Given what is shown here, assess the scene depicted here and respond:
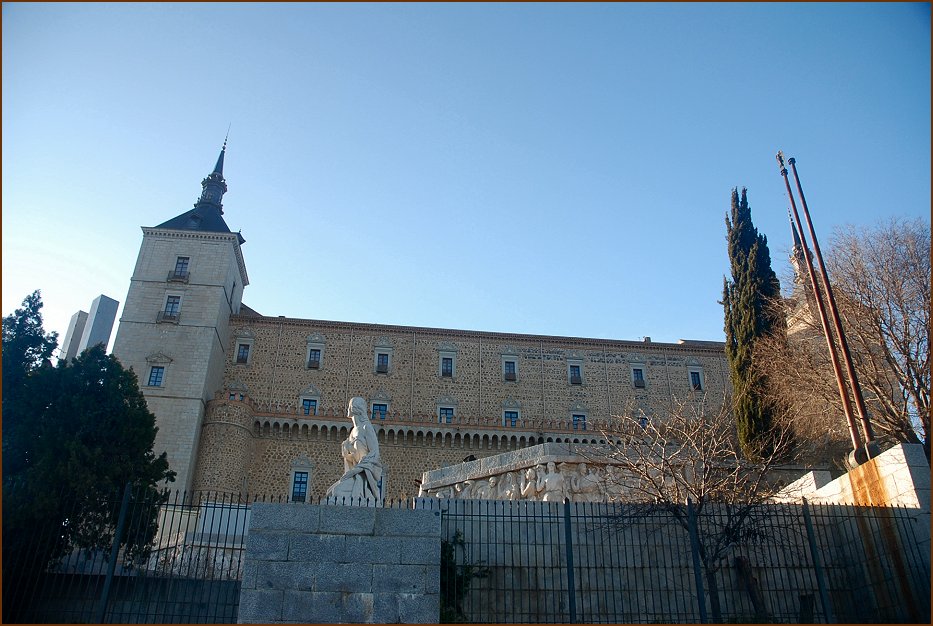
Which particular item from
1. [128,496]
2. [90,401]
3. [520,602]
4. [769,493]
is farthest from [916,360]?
[90,401]

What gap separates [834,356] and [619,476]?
19.7ft

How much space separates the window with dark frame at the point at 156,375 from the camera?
3631cm

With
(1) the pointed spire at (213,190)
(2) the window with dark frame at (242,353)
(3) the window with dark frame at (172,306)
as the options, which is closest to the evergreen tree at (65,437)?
(3) the window with dark frame at (172,306)

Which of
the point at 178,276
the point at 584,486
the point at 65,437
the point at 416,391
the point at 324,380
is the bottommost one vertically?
the point at 584,486

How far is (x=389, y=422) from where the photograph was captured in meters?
38.2

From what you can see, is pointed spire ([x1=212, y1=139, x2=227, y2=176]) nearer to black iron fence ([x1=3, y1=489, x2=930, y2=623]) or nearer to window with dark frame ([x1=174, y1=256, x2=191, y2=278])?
window with dark frame ([x1=174, y1=256, x2=191, y2=278])

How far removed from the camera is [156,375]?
1444 inches

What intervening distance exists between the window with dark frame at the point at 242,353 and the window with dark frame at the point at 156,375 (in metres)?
4.50

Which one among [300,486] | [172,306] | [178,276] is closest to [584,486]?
[300,486]

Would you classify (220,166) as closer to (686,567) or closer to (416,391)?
(416,391)

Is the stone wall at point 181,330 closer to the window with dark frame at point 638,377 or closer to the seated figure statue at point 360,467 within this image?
the window with dark frame at point 638,377

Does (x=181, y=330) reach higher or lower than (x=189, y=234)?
lower

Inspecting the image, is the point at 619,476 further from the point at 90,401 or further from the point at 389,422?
the point at 389,422

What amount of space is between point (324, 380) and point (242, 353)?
479cm
